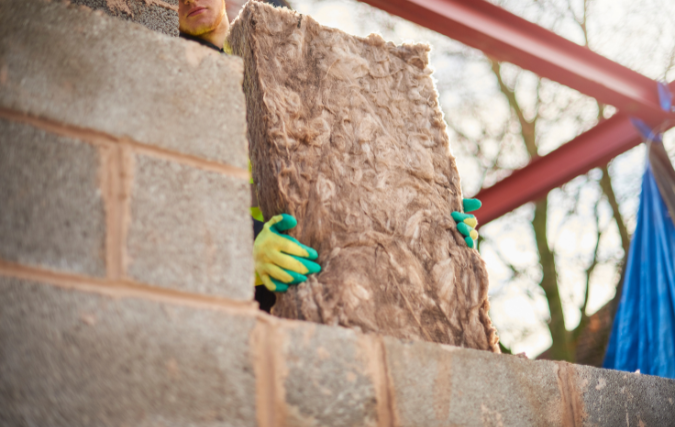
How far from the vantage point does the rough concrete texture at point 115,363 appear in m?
1.00

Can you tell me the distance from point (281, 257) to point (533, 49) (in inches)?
117

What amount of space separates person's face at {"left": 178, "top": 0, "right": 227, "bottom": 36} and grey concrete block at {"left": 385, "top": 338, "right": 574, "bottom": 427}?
6.07 ft

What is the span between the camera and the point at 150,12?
8.80 ft

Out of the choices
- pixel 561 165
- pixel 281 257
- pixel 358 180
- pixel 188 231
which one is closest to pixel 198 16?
pixel 358 180

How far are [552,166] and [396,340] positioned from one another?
12.2 feet

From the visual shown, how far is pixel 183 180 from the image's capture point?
1.30 m

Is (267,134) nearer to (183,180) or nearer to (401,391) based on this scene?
(183,180)

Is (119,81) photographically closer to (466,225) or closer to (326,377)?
(326,377)

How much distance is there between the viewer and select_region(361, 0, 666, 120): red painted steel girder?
3.66 metres

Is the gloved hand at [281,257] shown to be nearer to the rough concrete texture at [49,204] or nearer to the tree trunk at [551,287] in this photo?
the rough concrete texture at [49,204]

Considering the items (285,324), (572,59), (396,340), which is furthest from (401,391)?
(572,59)

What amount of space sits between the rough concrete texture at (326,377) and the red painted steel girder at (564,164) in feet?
12.4

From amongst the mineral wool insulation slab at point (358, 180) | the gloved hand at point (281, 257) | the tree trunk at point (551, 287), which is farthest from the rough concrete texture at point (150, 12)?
the tree trunk at point (551, 287)

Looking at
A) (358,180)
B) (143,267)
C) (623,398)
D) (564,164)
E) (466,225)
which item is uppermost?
(564,164)
